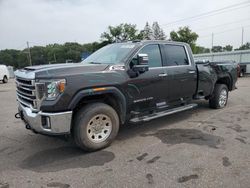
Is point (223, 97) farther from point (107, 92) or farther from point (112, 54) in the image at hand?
point (107, 92)

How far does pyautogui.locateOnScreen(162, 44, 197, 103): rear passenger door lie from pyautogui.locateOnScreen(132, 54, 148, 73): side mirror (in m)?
0.94

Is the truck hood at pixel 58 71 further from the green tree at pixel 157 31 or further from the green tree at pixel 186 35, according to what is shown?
the green tree at pixel 157 31

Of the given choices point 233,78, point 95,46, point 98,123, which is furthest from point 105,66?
point 95,46

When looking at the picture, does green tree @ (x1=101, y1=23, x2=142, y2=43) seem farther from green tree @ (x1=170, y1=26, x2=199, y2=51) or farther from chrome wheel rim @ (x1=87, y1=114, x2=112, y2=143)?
chrome wheel rim @ (x1=87, y1=114, x2=112, y2=143)

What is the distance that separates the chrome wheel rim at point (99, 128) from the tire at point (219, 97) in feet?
13.8

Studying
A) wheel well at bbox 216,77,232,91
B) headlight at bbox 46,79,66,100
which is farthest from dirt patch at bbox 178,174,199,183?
wheel well at bbox 216,77,232,91

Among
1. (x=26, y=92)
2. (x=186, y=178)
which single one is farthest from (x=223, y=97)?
(x=26, y=92)

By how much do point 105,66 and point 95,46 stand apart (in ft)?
189

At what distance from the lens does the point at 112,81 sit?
4773 millimetres

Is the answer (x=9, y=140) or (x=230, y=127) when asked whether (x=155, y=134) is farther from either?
(x=9, y=140)

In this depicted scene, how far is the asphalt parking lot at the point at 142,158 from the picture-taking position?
11.8 ft

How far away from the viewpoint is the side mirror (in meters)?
4.97

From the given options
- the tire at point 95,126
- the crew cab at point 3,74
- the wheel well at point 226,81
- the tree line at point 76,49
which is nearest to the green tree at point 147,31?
the tree line at point 76,49

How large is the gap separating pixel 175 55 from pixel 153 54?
0.81 metres
